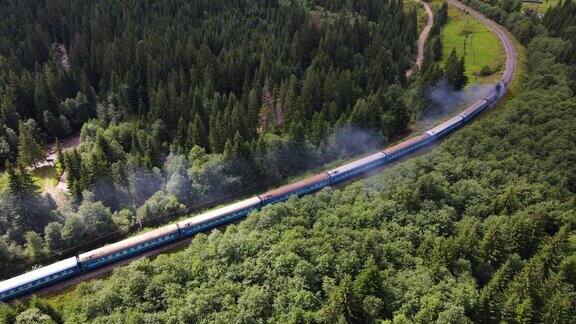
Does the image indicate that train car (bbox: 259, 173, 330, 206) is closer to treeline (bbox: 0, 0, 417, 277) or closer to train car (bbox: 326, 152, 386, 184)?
train car (bbox: 326, 152, 386, 184)

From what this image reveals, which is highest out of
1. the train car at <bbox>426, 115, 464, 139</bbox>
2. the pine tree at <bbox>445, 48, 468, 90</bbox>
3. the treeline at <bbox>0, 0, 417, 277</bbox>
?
the pine tree at <bbox>445, 48, 468, 90</bbox>

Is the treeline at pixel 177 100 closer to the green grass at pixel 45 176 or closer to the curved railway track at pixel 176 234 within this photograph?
the green grass at pixel 45 176

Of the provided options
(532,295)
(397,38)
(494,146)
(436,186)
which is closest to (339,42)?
(397,38)

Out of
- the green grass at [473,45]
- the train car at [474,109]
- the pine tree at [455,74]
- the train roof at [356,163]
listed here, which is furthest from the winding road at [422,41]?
the train roof at [356,163]

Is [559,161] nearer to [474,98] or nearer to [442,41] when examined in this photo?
[474,98]

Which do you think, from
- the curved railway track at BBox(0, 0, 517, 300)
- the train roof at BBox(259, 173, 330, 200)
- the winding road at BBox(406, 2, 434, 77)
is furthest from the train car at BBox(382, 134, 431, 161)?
the winding road at BBox(406, 2, 434, 77)
